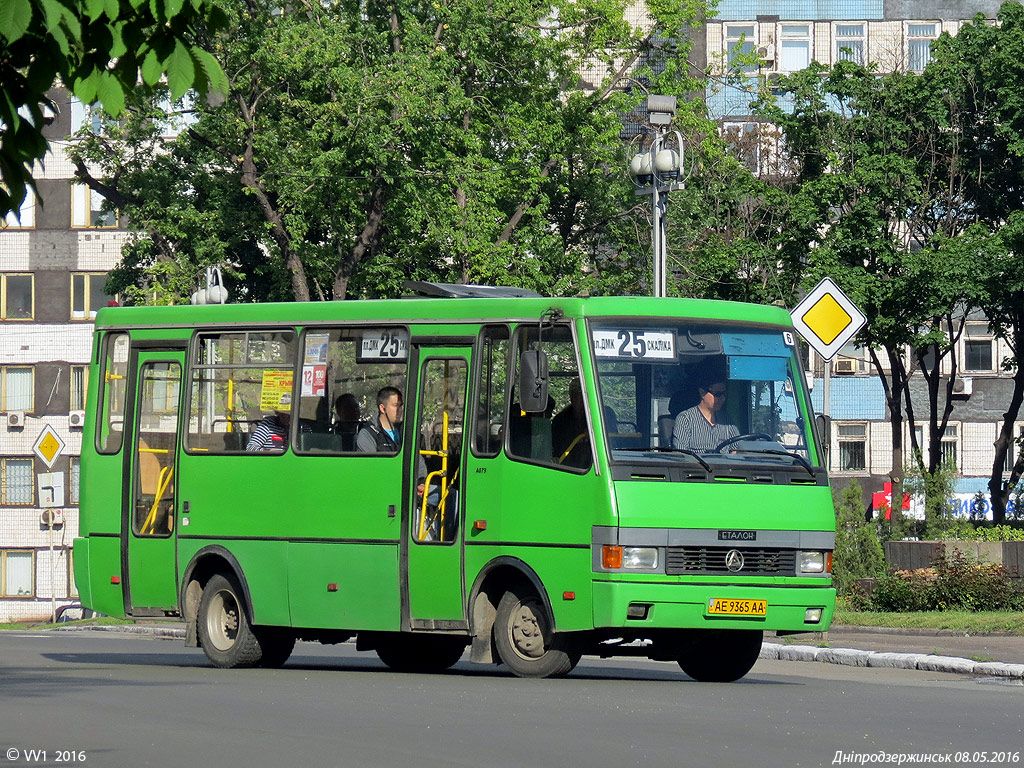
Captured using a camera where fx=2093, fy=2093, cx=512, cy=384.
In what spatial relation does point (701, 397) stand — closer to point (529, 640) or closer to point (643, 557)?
point (643, 557)

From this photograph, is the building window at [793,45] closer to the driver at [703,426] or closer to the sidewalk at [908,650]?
the sidewalk at [908,650]

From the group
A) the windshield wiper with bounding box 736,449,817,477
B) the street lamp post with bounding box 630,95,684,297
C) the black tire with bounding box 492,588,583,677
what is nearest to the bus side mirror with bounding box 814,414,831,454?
the windshield wiper with bounding box 736,449,817,477

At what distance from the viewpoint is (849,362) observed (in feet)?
230

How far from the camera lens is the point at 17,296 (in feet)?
232

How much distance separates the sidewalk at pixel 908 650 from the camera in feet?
60.2

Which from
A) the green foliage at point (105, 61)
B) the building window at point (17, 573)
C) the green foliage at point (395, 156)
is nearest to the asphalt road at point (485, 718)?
the green foliage at point (105, 61)

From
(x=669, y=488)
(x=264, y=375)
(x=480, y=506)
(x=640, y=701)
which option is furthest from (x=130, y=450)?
(x=640, y=701)

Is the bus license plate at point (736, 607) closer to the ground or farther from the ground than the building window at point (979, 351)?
closer to the ground

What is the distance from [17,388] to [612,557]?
58.0 metres

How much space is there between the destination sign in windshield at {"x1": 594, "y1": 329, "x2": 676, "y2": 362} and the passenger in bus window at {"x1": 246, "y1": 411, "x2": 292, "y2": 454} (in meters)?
3.35

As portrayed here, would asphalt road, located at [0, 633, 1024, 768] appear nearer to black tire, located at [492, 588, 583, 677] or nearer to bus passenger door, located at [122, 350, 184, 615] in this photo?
black tire, located at [492, 588, 583, 677]

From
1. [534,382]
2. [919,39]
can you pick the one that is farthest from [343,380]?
[919,39]

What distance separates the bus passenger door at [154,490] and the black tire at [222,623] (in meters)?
0.43

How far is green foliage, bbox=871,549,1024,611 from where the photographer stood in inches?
1035
